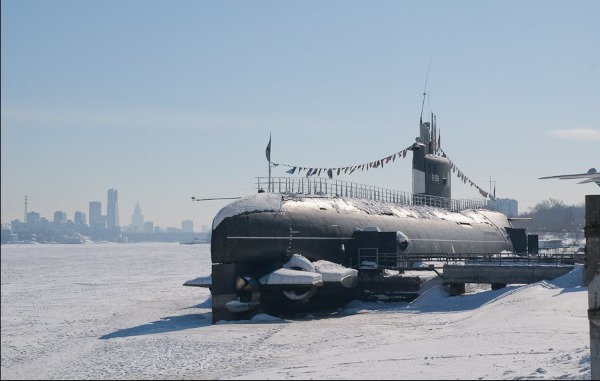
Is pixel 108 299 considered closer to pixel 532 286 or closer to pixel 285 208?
pixel 285 208

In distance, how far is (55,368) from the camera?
17.6m

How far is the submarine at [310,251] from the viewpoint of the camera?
2884cm

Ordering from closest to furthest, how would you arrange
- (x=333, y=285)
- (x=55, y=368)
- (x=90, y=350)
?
(x=55, y=368) → (x=90, y=350) → (x=333, y=285)

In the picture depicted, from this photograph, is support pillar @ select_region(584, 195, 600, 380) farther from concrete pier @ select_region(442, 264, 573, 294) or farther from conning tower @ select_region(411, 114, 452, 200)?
conning tower @ select_region(411, 114, 452, 200)

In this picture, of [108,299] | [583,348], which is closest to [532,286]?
[583,348]

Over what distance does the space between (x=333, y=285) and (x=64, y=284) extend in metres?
28.9

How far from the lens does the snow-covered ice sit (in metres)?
15.6

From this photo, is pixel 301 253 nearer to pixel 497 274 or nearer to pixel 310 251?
pixel 310 251

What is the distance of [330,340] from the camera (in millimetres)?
21594

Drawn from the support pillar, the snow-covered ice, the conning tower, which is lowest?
the snow-covered ice

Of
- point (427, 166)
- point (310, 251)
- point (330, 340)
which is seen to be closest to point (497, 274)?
point (310, 251)

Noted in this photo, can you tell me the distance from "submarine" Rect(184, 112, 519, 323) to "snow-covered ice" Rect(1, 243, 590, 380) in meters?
0.87

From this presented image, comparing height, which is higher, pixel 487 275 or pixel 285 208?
pixel 285 208

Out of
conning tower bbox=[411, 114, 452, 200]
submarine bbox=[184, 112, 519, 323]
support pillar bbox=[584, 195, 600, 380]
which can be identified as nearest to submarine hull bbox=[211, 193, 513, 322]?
submarine bbox=[184, 112, 519, 323]
